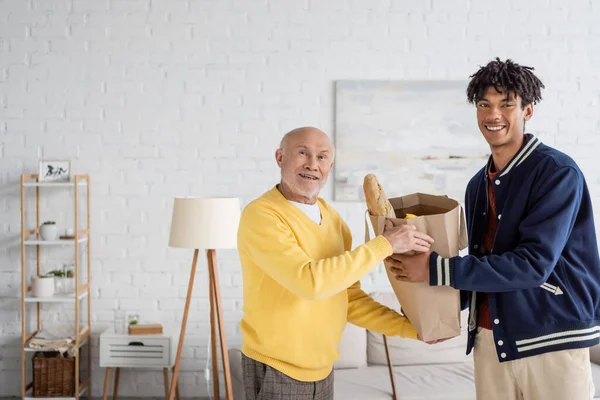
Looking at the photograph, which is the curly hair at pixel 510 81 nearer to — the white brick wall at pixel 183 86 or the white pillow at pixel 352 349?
the white pillow at pixel 352 349

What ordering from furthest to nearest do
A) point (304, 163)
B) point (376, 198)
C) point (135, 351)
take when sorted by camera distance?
1. point (135, 351)
2. point (304, 163)
3. point (376, 198)

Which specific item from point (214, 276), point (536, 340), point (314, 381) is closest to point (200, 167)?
point (214, 276)

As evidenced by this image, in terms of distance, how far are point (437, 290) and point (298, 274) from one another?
44 centimetres

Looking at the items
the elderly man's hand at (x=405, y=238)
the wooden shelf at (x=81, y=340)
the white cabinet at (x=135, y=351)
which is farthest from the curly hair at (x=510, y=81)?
the wooden shelf at (x=81, y=340)

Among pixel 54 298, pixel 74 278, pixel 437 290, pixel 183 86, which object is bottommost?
pixel 54 298

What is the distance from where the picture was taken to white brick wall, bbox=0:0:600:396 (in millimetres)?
4176

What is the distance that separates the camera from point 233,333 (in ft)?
13.9

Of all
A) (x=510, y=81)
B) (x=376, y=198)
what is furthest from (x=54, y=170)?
(x=510, y=81)

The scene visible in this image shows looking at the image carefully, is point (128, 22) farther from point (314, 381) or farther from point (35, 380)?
point (314, 381)

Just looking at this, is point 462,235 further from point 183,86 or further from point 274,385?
point 183,86

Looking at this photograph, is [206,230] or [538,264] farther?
[206,230]

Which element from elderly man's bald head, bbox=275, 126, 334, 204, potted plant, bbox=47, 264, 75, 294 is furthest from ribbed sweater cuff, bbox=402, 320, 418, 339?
potted plant, bbox=47, 264, 75, 294

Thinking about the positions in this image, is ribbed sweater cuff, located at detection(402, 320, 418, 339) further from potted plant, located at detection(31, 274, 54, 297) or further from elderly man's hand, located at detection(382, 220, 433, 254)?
potted plant, located at detection(31, 274, 54, 297)

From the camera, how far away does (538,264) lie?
74.2 inches
